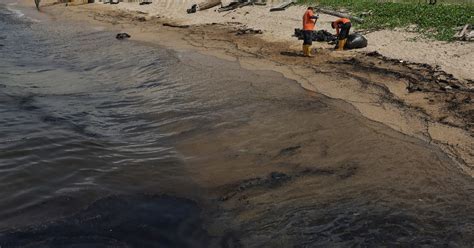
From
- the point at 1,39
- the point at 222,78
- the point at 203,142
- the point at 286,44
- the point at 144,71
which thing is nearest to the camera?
the point at 203,142

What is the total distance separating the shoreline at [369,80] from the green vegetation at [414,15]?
Result: 2.98m

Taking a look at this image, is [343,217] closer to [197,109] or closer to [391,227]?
[391,227]

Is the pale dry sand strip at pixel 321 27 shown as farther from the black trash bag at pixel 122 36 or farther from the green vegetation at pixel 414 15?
the black trash bag at pixel 122 36

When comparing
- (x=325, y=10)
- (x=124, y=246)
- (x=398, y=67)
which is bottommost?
(x=124, y=246)

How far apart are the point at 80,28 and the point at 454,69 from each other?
19258mm

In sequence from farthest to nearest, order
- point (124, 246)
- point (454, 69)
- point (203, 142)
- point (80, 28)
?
point (80, 28), point (454, 69), point (203, 142), point (124, 246)

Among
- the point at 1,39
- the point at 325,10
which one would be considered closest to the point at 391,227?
the point at 325,10

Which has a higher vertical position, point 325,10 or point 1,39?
point 325,10

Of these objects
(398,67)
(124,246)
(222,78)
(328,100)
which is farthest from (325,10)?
(124,246)

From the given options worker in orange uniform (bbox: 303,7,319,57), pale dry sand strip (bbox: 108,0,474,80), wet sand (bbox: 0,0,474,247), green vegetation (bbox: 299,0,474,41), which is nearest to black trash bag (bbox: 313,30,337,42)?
pale dry sand strip (bbox: 108,0,474,80)

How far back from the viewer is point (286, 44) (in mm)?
16406

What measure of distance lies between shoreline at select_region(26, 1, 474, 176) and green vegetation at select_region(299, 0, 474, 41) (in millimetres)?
2977

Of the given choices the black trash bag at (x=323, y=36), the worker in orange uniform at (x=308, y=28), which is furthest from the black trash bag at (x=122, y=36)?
the worker in orange uniform at (x=308, y=28)

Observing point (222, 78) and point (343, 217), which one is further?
point (222, 78)
